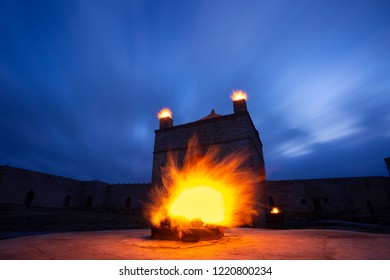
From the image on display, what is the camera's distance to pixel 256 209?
33.8 feet

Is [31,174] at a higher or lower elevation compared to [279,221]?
higher

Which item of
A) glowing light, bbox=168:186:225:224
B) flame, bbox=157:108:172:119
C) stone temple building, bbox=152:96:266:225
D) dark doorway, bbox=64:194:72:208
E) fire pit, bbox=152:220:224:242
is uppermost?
flame, bbox=157:108:172:119

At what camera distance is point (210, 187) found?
1137 cm

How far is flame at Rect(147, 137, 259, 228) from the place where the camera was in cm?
1016

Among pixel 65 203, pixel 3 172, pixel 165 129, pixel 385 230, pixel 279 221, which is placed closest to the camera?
pixel 385 230

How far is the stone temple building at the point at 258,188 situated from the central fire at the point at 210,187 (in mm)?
510

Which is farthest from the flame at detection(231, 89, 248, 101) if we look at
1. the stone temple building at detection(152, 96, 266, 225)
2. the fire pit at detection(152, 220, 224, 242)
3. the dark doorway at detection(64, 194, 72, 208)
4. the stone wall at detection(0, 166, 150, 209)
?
the dark doorway at detection(64, 194, 72, 208)

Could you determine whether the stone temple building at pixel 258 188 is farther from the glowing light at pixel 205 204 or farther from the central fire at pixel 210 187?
the glowing light at pixel 205 204

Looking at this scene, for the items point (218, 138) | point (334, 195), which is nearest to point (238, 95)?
point (218, 138)

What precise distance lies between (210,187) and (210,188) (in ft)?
0.20

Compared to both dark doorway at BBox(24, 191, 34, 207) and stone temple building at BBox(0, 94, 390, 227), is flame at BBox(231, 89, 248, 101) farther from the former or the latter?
dark doorway at BBox(24, 191, 34, 207)
